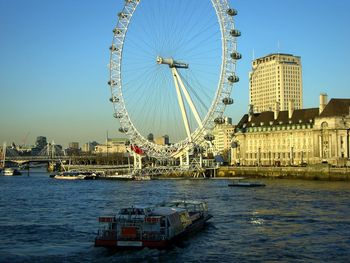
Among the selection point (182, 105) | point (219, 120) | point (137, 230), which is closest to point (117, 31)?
point (182, 105)

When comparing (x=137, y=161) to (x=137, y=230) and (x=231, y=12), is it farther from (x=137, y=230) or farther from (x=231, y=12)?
(x=137, y=230)

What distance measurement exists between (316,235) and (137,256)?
9791mm

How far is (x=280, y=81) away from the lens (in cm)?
18675

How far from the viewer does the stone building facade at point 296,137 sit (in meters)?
91.1

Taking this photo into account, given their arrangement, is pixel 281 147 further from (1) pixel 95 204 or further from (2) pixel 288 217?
(2) pixel 288 217

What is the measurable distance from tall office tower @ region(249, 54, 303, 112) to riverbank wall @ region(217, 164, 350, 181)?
283 ft

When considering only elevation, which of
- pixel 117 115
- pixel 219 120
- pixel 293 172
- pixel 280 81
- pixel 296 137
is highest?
pixel 280 81

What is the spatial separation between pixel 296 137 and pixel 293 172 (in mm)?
14912

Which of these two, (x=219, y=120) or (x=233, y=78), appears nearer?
(x=233, y=78)

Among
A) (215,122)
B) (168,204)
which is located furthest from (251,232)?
(215,122)

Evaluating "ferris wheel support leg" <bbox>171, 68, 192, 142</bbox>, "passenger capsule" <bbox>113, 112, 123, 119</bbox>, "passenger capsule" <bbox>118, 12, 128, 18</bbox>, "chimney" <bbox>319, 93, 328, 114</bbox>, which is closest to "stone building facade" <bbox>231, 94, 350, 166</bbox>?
"chimney" <bbox>319, 93, 328, 114</bbox>

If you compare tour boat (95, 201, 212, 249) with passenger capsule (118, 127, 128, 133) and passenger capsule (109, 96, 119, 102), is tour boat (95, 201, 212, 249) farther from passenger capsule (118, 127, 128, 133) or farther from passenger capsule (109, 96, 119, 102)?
passenger capsule (118, 127, 128, 133)

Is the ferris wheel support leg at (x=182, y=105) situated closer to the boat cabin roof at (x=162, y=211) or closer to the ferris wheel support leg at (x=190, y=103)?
the ferris wheel support leg at (x=190, y=103)

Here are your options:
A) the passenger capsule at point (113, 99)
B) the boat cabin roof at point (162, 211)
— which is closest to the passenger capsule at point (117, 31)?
the passenger capsule at point (113, 99)
